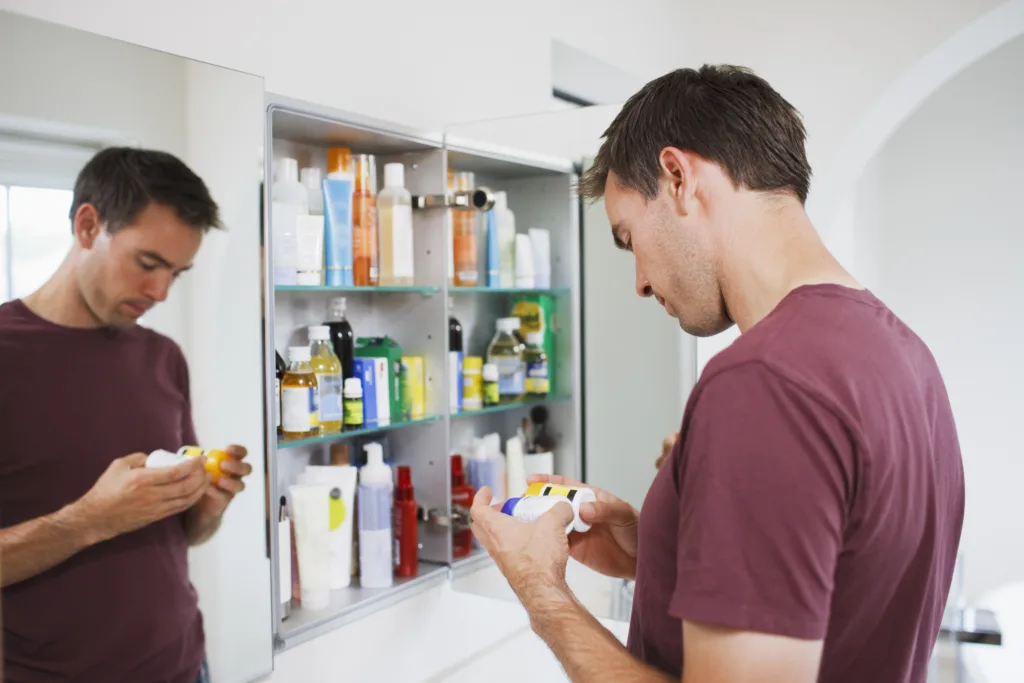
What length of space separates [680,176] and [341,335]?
910 mm

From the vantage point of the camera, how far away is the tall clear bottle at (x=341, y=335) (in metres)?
1.60

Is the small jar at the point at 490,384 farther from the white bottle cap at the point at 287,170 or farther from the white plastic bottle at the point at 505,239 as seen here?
the white bottle cap at the point at 287,170

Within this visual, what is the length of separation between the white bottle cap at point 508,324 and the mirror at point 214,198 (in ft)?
2.43

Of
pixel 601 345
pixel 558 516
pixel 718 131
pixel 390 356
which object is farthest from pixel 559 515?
pixel 601 345

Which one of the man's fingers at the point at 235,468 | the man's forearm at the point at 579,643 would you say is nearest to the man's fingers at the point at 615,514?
the man's forearm at the point at 579,643

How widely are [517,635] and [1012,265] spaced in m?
2.18

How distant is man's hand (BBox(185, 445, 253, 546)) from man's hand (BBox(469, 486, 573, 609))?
17.7 inches

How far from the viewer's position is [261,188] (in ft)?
4.35

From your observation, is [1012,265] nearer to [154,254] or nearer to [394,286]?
[394,286]

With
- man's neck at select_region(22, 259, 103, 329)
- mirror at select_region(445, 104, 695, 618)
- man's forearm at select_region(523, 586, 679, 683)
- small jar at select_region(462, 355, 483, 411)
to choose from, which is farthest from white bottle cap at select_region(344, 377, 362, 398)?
man's forearm at select_region(523, 586, 679, 683)

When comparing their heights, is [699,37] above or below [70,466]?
above

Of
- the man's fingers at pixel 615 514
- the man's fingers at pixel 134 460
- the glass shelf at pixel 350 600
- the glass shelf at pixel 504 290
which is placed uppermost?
the glass shelf at pixel 504 290

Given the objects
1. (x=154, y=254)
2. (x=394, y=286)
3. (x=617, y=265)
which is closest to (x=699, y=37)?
(x=617, y=265)

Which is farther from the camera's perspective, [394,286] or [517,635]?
[517,635]
